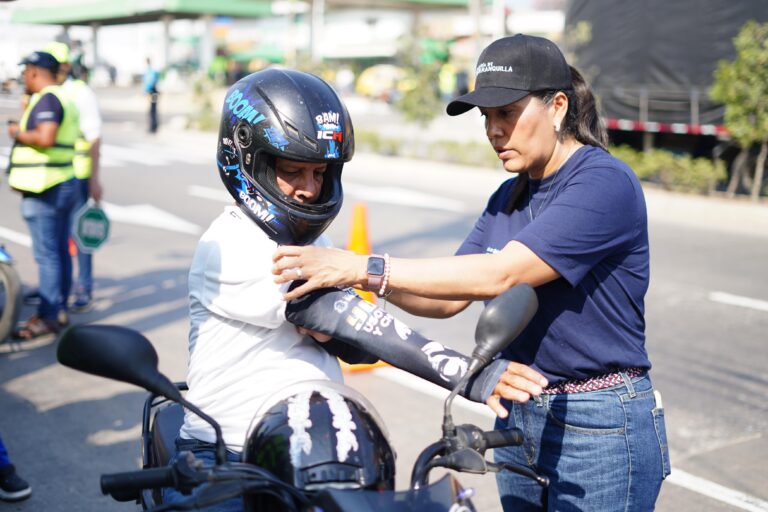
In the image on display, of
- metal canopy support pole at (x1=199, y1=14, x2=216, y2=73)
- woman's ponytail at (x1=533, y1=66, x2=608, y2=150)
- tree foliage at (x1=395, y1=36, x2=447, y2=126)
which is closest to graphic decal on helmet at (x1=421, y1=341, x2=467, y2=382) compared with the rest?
woman's ponytail at (x1=533, y1=66, x2=608, y2=150)

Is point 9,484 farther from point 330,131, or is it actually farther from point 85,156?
point 85,156

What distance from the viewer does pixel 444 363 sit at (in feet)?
7.10

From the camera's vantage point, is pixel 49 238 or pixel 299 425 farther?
pixel 49 238

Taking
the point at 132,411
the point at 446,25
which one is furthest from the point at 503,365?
the point at 446,25

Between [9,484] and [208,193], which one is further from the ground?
[208,193]

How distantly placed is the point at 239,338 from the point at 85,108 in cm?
566

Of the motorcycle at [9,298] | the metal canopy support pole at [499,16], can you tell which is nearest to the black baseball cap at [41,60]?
the motorcycle at [9,298]

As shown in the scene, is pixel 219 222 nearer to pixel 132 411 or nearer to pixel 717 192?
pixel 132 411

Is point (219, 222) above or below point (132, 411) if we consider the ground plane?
above

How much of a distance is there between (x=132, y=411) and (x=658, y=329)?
14.1ft

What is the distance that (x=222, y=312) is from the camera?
2.35 metres

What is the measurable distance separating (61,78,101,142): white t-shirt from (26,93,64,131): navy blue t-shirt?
0.64 meters

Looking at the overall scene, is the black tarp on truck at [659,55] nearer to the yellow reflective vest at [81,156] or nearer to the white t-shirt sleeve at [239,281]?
the yellow reflective vest at [81,156]

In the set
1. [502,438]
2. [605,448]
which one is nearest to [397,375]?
[605,448]
